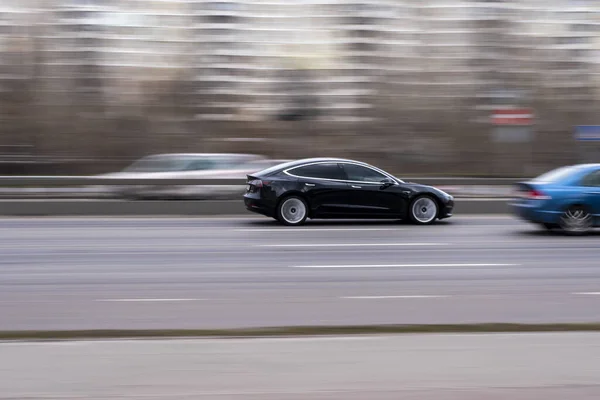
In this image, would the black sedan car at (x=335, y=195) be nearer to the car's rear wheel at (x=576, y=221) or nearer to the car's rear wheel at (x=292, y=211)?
the car's rear wheel at (x=292, y=211)

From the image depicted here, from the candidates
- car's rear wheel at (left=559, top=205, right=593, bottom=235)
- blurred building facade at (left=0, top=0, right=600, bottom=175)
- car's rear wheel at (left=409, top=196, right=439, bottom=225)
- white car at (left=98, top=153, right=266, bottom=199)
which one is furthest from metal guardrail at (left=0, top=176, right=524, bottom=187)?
blurred building facade at (left=0, top=0, right=600, bottom=175)

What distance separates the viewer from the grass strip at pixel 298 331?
7074 millimetres

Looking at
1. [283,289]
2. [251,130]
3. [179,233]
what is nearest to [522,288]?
[283,289]

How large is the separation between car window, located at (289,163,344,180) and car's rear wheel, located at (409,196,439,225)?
65.8 inches

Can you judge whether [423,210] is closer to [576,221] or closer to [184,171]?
[576,221]

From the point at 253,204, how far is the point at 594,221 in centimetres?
670

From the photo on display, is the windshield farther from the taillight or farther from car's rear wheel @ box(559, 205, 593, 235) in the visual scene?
the taillight

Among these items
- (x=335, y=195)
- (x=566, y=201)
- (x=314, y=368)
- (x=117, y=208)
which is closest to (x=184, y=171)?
(x=117, y=208)

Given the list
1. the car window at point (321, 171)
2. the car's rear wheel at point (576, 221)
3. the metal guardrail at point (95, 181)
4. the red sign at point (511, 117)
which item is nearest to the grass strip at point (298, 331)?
the car's rear wheel at point (576, 221)

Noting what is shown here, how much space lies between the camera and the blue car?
1653 centimetres

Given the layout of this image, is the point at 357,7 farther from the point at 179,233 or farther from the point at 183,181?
the point at 179,233

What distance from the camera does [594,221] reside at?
55.1 feet

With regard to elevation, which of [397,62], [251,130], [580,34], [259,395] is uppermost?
[580,34]

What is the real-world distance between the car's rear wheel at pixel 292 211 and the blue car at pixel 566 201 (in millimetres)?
4423
